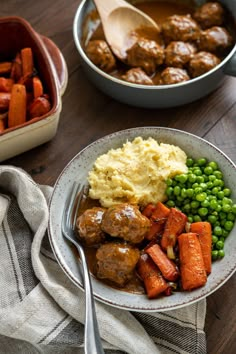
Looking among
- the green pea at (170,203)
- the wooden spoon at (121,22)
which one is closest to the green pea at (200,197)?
the green pea at (170,203)

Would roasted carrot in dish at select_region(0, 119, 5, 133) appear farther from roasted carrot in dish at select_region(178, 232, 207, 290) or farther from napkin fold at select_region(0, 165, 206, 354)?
roasted carrot in dish at select_region(178, 232, 207, 290)

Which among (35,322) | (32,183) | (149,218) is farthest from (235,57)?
(35,322)

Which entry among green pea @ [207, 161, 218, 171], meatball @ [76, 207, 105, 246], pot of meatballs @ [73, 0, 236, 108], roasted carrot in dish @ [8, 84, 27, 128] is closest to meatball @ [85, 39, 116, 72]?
pot of meatballs @ [73, 0, 236, 108]

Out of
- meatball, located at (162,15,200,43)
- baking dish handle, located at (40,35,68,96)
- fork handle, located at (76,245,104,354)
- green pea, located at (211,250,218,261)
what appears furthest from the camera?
meatball, located at (162,15,200,43)

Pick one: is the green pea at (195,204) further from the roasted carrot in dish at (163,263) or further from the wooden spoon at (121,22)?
the wooden spoon at (121,22)

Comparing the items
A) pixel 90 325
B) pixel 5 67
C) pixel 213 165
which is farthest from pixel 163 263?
pixel 5 67
